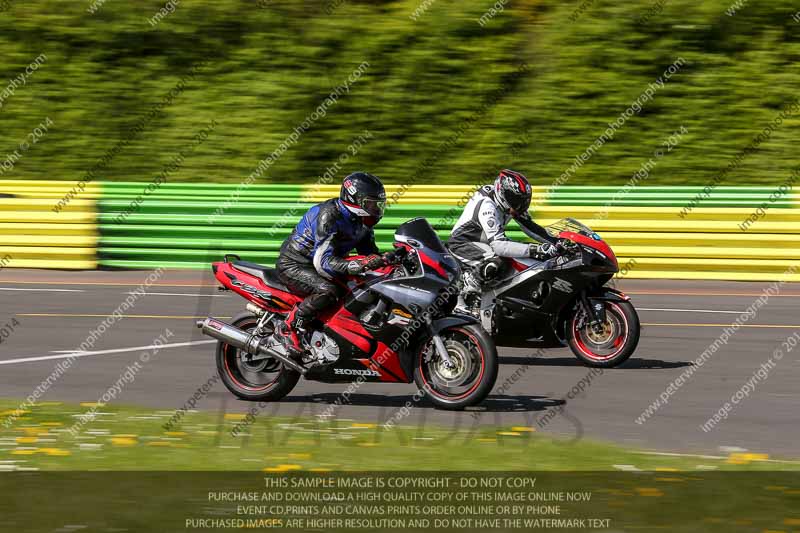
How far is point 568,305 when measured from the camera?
1166 centimetres

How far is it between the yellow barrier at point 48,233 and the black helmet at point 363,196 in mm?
11977

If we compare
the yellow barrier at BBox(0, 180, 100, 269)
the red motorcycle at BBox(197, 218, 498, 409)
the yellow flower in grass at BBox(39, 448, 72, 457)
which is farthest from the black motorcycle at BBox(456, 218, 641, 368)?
the yellow barrier at BBox(0, 180, 100, 269)

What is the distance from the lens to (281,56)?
2856 centimetres

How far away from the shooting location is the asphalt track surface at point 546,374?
9.20 meters

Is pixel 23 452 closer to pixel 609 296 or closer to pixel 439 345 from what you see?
pixel 439 345

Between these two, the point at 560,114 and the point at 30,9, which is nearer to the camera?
the point at 560,114

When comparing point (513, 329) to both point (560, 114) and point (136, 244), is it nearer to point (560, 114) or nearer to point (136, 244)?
point (136, 244)

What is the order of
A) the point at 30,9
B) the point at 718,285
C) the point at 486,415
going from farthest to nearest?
the point at 30,9 → the point at 718,285 → the point at 486,415

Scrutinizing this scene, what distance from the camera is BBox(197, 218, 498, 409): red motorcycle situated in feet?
30.2

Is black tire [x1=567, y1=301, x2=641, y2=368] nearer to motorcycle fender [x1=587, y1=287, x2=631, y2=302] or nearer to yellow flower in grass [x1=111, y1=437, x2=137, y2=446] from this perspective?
motorcycle fender [x1=587, y1=287, x2=631, y2=302]

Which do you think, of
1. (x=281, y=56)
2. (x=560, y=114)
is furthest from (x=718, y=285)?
(x=281, y=56)

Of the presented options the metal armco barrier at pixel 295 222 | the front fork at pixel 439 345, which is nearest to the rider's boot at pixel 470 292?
the front fork at pixel 439 345

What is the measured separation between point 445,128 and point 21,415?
726 inches
